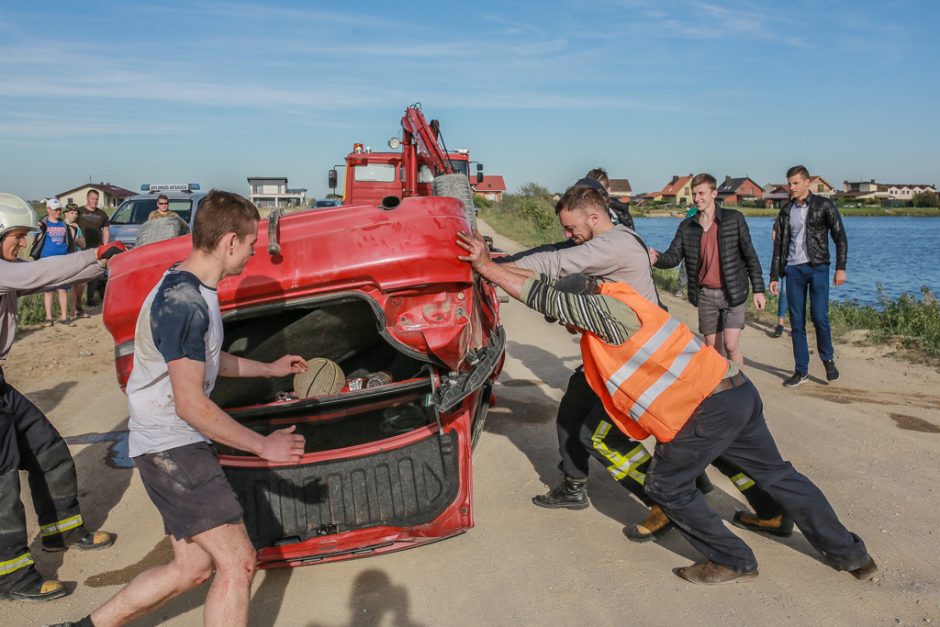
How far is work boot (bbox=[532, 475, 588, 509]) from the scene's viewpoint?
4.59 m

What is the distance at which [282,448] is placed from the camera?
2957 mm

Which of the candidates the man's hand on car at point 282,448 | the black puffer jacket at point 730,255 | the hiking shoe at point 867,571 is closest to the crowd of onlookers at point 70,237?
the black puffer jacket at point 730,255

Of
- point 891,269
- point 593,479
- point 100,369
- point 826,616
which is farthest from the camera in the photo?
point 891,269

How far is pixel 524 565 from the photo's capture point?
3.95m

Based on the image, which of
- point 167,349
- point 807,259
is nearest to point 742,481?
point 167,349

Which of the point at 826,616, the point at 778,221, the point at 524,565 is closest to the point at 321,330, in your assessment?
the point at 524,565

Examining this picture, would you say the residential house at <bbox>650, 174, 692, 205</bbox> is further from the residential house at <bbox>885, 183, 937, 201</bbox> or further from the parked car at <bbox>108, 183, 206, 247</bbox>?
the parked car at <bbox>108, 183, 206, 247</bbox>

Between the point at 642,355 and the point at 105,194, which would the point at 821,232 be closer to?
the point at 642,355

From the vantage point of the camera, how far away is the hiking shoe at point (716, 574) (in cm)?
371

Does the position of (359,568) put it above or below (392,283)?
below

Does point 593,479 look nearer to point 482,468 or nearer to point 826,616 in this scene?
point 482,468

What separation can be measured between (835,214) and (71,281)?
615 centimetres

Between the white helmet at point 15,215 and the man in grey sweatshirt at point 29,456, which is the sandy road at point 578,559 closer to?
the man in grey sweatshirt at point 29,456

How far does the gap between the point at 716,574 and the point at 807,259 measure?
14.2 ft
